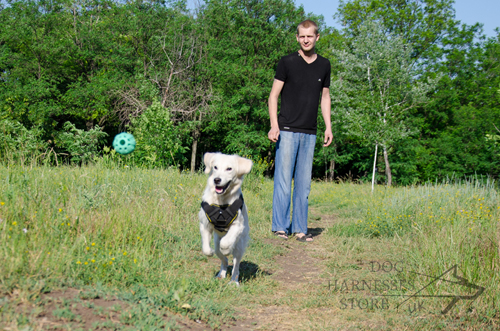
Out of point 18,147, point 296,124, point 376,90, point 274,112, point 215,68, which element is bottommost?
point 18,147

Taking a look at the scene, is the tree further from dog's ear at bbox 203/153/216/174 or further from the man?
dog's ear at bbox 203/153/216/174

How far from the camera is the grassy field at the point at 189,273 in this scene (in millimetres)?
2363

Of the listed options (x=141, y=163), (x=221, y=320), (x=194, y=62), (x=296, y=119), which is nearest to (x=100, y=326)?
(x=221, y=320)

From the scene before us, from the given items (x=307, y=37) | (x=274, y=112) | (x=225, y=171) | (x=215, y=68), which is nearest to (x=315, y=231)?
(x=274, y=112)

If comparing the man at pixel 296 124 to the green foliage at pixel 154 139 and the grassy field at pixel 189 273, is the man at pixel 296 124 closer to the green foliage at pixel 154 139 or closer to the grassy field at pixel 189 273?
the grassy field at pixel 189 273

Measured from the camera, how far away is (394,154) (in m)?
30.5

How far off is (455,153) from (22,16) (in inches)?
1390

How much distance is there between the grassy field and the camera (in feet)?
7.75

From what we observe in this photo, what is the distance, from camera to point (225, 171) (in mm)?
3623

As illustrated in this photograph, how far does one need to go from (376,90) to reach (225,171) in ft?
52.0

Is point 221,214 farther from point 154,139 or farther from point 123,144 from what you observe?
point 154,139

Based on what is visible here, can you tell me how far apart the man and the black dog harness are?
219 centimetres

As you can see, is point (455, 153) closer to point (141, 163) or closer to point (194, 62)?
point (194, 62)

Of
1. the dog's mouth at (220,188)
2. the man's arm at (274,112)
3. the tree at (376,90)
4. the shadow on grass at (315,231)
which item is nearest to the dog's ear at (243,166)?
the dog's mouth at (220,188)
